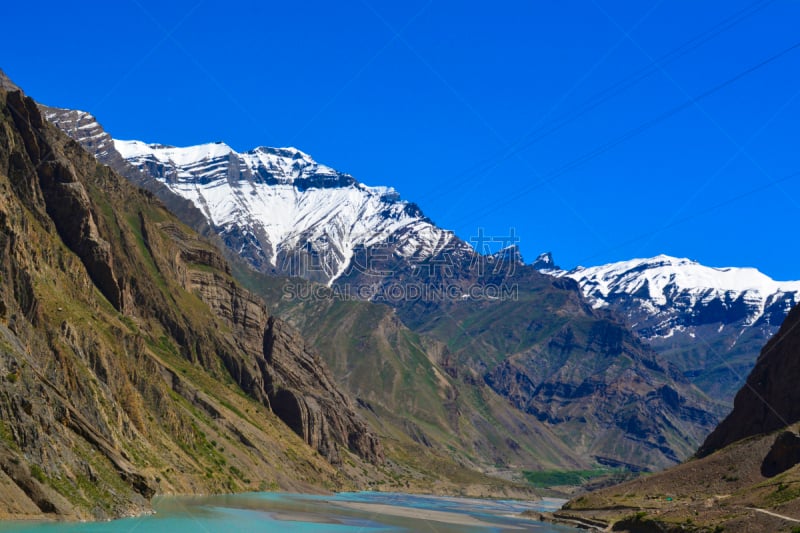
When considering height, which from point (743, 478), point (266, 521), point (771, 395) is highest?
point (771, 395)

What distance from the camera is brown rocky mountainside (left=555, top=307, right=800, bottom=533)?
396ft

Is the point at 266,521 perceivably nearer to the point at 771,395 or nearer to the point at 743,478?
the point at 743,478

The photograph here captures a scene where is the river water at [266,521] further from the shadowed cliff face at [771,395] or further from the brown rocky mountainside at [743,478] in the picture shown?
the shadowed cliff face at [771,395]

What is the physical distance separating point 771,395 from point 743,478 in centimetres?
2846

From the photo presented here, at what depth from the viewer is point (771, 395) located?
181m

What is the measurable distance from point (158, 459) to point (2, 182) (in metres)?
51.5

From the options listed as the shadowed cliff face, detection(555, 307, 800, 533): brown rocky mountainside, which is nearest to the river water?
detection(555, 307, 800, 533): brown rocky mountainside

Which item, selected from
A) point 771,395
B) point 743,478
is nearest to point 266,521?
point 743,478

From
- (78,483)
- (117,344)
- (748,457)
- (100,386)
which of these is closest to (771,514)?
(748,457)

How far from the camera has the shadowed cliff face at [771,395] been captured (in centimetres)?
17412

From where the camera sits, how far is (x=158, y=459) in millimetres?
166750

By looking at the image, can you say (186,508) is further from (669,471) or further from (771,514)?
(669,471)

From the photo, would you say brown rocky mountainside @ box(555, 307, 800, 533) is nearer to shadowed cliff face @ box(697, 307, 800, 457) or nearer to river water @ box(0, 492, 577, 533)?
shadowed cliff face @ box(697, 307, 800, 457)

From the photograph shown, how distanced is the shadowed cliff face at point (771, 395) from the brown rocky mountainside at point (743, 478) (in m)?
0.21
